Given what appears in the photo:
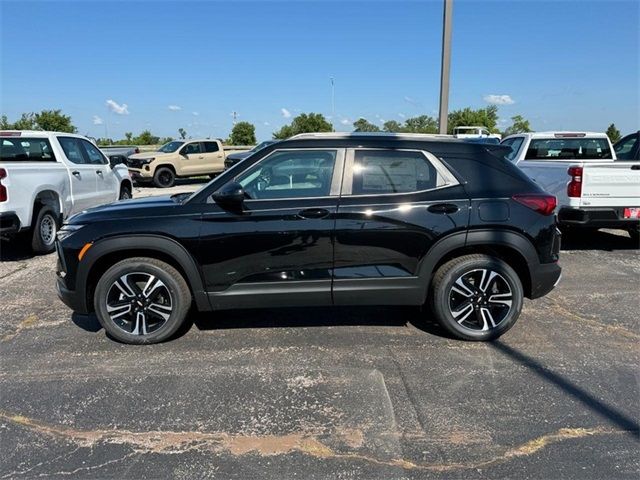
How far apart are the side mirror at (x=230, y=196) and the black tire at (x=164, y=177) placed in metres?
15.9

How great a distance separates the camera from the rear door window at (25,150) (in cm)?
822

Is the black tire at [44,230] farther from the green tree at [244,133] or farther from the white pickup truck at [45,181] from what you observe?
the green tree at [244,133]

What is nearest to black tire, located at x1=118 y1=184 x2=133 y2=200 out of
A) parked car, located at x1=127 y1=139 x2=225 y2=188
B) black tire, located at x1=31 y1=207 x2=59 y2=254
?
black tire, located at x1=31 y1=207 x2=59 y2=254

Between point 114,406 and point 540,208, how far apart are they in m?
3.64

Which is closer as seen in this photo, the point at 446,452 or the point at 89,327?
the point at 446,452

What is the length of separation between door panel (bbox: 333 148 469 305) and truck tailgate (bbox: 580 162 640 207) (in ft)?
12.5

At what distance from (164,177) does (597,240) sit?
15.4m

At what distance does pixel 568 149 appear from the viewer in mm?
9539

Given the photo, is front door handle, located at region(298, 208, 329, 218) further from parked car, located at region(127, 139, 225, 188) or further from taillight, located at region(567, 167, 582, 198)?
parked car, located at region(127, 139, 225, 188)

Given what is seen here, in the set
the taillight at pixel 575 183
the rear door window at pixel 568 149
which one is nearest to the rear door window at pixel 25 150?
the taillight at pixel 575 183

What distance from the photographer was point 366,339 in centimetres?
436

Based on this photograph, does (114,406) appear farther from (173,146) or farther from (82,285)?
(173,146)

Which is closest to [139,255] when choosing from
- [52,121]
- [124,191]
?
[124,191]

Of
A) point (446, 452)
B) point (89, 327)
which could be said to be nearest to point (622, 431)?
point (446, 452)
